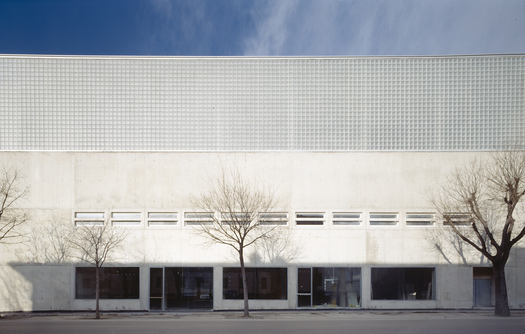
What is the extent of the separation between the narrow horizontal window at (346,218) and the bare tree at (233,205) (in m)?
3.30

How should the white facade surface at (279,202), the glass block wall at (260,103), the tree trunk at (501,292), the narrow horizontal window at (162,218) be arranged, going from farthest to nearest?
the glass block wall at (260,103), the narrow horizontal window at (162,218), the white facade surface at (279,202), the tree trunk at (501,292)

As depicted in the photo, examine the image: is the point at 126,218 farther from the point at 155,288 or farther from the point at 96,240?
the point at 155,288

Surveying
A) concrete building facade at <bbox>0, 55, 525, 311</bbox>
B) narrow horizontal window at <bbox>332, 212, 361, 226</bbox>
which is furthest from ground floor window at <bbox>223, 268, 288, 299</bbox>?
narrow horizontal window at <bbox>332, 212, 361, 226</bbox>

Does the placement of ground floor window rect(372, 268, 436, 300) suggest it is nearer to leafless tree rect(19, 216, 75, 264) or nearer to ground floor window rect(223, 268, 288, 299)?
ground floor window rect(223, 268, 288, 299)

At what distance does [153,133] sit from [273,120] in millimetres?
6894

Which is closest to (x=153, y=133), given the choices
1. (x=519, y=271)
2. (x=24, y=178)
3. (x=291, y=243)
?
(x=24, y=178)

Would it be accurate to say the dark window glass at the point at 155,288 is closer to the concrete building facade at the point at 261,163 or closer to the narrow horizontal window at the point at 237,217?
the concrete building facade at the point at 261,163

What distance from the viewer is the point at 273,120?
2097 centimetres

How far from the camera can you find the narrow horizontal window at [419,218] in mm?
20359

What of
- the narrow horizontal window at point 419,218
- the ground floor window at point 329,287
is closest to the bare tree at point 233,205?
the ground floor window at point 329,287

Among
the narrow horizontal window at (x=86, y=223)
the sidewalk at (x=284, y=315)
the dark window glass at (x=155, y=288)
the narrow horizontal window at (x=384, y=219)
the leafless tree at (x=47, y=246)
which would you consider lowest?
the sidewalk at (x=284, y=315)

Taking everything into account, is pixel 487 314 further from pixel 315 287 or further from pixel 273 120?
pixel 273 120

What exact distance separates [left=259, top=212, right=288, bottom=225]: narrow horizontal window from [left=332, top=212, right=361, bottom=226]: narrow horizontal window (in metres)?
2.76

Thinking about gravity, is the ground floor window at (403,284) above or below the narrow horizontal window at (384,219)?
below
